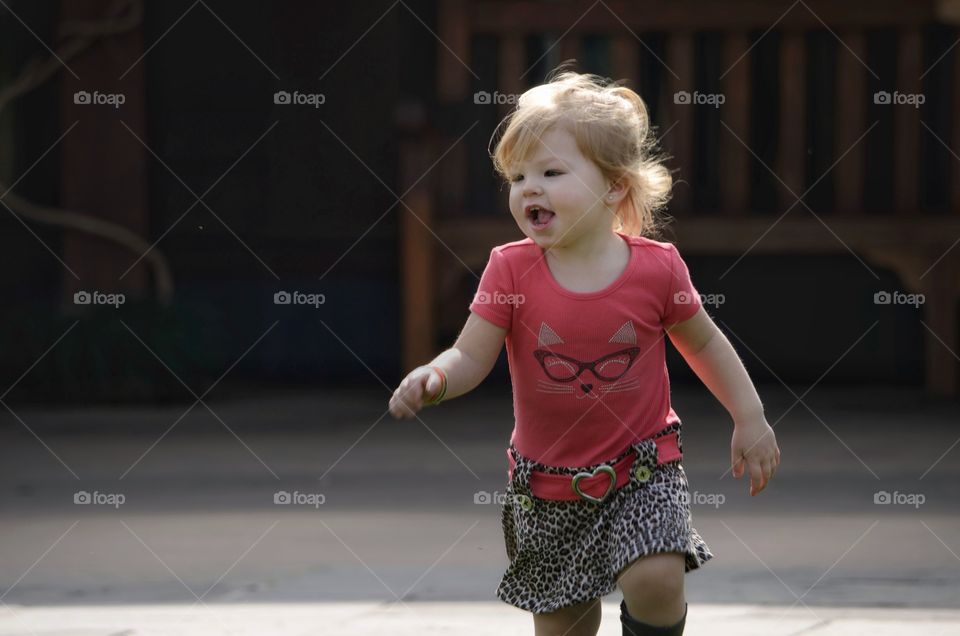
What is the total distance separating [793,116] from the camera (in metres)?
5.93

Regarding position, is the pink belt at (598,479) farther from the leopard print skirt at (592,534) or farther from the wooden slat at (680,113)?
the wooden slat at (680,113)

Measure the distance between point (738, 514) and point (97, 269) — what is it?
3.47m

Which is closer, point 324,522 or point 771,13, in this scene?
point 324,522

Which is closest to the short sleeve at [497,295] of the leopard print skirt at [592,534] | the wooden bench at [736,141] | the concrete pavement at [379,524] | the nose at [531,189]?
the nose at [531,189]

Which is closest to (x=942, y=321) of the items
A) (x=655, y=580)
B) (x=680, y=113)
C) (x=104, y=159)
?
Result: (x=680, y=113)

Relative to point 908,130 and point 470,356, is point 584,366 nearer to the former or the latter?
point 470,356

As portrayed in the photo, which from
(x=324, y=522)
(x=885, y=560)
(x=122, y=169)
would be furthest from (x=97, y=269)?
(x=885, y=560)

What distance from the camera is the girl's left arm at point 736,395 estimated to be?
8.21 ft

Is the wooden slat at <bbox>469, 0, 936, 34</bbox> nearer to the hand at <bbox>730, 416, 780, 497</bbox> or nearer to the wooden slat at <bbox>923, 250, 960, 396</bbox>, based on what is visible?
the wooden slat at <bbox>923, 250, 960, 396</bbox>

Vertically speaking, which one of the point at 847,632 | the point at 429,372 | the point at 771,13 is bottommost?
the point at 847,632

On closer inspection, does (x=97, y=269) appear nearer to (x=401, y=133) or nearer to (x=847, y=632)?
(x=401, y=133)

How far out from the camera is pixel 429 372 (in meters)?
2.29

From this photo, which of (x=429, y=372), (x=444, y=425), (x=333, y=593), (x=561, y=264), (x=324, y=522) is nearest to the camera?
(x=429, y=372)

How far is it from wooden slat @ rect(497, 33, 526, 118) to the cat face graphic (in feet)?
11.6
